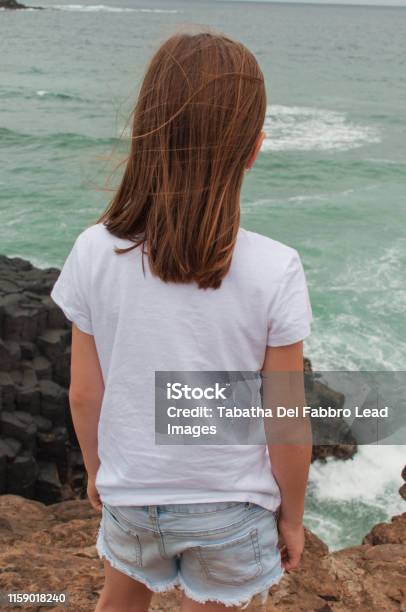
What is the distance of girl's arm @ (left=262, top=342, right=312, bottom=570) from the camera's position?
5.12 ft

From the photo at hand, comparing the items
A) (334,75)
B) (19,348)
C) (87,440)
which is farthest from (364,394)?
(334,75)

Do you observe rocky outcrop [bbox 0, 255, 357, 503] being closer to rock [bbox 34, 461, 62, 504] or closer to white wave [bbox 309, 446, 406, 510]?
rock [bbox 34, 461, 62, 504]

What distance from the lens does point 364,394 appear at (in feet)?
Answer: 29.0

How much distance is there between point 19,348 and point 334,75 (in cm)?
4695

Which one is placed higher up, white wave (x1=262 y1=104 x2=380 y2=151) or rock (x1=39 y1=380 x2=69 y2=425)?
rock (x1=39 y1=380 x2=69 y2=425)

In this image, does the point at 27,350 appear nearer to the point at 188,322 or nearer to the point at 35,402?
the point at 35,402

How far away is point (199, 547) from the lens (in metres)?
1.62

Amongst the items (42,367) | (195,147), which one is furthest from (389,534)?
(42,367)

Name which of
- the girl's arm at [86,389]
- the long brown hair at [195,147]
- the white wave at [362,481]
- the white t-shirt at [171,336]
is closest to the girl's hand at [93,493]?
→ the girl's arm at [86,389]

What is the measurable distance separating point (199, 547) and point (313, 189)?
18.9 meters

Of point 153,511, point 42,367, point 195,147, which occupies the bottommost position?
point 42,367

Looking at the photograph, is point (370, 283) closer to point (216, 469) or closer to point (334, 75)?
point (216, 469)

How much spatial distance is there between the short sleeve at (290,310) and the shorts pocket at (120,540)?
589mm

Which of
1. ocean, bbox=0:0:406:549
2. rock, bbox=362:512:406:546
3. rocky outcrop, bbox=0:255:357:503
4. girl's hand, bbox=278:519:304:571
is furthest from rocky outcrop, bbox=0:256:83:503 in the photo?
girl's hand, bbox=278:519:304:571
